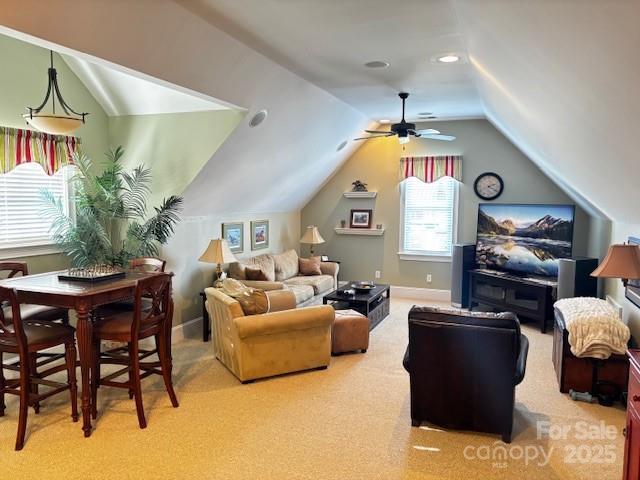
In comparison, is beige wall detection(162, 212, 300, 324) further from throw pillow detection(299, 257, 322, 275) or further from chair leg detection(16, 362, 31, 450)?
chair leg detection(16, 362, 31, 450)

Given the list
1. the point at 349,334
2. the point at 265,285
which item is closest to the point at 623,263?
the point at 349,334

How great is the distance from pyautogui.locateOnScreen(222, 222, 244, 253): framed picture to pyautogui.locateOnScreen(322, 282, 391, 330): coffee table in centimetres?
148

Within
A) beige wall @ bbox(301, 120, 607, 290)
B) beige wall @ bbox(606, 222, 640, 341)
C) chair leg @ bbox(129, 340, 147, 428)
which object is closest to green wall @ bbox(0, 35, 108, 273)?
chair leg @ bbox(129, 340, 147, 428)

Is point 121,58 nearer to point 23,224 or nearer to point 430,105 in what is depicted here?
point 23,224

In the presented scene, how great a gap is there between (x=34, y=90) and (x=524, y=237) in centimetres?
611

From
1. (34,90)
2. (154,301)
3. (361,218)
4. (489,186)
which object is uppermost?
(34,90)

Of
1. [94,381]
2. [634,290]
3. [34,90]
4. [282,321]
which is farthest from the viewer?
[34,90]

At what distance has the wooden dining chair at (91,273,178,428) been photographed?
3.25 metres

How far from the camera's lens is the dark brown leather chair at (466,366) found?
9.64 feet

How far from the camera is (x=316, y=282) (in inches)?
258

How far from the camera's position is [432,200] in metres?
7.48

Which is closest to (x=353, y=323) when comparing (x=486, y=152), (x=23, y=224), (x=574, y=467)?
(x=574, y=467)

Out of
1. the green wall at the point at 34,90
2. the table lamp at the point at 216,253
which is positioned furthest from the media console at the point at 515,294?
the green wall at the point at 34,90

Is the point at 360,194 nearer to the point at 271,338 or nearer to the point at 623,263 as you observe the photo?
the point at 271,338
